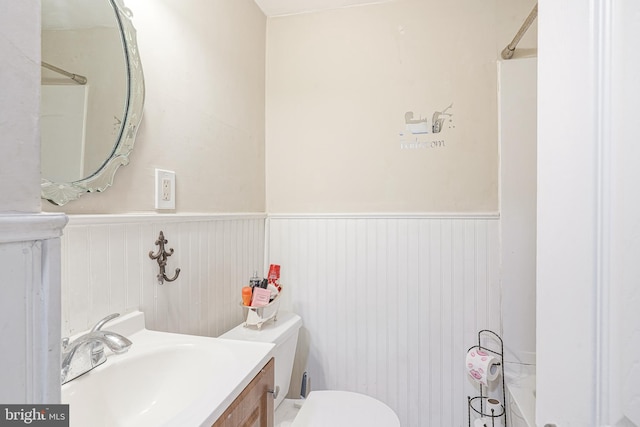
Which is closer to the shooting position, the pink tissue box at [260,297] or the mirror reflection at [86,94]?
the mirror reflection at [86,94]

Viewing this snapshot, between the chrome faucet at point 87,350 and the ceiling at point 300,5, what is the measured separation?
180cm

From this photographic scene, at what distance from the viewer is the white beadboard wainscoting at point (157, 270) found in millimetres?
854

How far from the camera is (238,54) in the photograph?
5.47 ft

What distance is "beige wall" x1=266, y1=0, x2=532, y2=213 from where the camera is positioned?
1.70 metres

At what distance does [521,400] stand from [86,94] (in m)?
1.95

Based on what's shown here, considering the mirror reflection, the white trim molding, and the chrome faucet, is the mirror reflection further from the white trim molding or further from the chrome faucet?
the white trim molding

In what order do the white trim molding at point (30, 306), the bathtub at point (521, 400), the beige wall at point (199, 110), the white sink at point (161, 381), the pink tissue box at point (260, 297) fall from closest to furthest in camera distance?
1. the white trim molding at point (30, 306)
2. the white sink at point (161, 381)
3. the beige wall at point (199, 110)
4. the bathtub at point (521, 400)
5. the pink tissue box at point (260, 297)

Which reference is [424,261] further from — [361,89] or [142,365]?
[142,365]

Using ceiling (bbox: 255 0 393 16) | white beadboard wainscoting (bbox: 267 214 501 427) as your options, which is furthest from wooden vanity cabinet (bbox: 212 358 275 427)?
ceiling (bbox: 255 0 393 16)

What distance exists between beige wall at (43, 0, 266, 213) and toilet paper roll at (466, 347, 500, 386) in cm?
133

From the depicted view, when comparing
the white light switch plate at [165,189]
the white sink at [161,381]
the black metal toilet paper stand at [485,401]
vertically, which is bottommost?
the black metal toilet paper stand at [485,401]

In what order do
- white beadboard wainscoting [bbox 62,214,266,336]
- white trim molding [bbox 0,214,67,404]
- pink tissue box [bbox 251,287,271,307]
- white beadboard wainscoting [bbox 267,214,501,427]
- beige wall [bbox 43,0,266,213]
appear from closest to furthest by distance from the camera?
white trim molding [bbox 0,214,67,404]
white beadboard wainscoting [bbox 62,214,266,336]
beige wall [bbox 43,0,266,213]
pink tissue box [bbox 251,287,271,307]
white beadboard wainscoting [bbox 267,214,501,427]

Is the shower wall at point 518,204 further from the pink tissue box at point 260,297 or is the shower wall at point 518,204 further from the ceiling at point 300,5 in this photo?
the pink tissue box at point 260,297

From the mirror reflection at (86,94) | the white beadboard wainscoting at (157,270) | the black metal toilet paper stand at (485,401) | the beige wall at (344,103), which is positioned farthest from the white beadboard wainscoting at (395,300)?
the mirror reflection at (86,94)
